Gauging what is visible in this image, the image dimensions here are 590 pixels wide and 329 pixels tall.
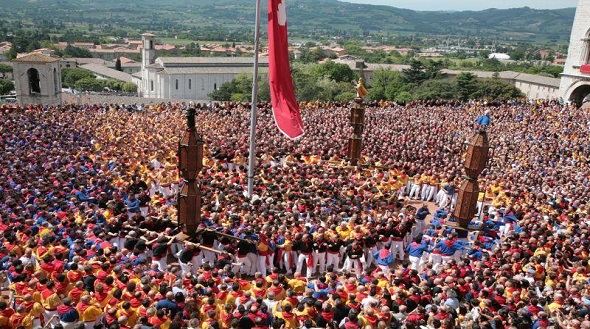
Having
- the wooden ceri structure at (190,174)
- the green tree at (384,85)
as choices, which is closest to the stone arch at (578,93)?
the green tree at (384,85)

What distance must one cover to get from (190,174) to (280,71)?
144 inches

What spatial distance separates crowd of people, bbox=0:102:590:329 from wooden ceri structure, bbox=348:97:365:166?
564 mm

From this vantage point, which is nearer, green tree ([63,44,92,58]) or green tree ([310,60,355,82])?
green tree ([310,60,355,82])

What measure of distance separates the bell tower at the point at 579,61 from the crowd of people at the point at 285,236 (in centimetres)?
1954

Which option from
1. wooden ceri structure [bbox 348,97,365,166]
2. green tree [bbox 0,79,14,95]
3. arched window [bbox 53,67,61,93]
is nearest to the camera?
wooden ceri structure [bbox 348,97,365,166]

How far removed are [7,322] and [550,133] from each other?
84.1 ft

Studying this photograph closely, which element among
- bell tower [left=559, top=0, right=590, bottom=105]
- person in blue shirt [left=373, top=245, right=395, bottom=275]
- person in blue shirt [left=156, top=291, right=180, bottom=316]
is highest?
bell tower [left=559, top=0, right=590, bottom=105]

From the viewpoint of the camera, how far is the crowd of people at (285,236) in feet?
29.2

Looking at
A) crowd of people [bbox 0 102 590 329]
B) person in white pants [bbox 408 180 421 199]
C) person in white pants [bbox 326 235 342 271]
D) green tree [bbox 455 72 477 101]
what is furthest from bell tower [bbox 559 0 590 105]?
person in white pants [bbox 326 235 342 271]

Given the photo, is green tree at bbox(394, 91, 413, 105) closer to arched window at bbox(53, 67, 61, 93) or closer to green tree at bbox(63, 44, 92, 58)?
arched window at bbox(53, 67, 61, 93)

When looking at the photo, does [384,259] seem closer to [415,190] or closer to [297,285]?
[297,285]

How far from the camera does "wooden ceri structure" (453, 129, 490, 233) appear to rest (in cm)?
1264

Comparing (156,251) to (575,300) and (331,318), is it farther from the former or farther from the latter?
(575,300)

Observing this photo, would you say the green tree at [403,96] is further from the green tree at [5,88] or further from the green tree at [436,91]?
the green tree at [5,88]
